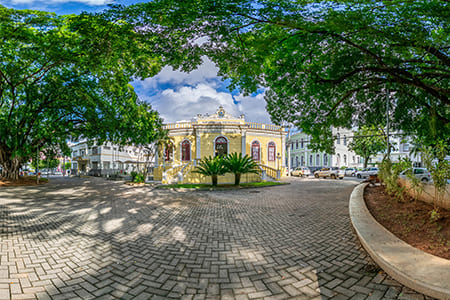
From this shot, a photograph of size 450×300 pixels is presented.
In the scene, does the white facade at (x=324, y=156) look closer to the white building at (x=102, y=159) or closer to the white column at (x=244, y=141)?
the white column at (x=244, y=141)

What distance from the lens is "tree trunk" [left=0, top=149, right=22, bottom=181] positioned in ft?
59.1

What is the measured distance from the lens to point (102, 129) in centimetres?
1644

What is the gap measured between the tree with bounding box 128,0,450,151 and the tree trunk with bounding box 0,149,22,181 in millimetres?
21536

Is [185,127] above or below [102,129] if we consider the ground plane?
above

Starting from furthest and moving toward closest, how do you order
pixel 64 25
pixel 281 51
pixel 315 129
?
pixel 315 129
pixel 64 25
pixel 281 51

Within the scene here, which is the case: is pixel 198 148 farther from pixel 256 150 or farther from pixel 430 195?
pixel 430 195

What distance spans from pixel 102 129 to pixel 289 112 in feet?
47.5

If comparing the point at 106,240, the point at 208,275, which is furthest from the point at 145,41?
the point at 208,275

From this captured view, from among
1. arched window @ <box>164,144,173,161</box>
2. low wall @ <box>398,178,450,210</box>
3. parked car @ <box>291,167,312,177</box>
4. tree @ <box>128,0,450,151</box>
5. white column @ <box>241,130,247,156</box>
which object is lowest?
parked car @ <box>291,167,312,177</box>

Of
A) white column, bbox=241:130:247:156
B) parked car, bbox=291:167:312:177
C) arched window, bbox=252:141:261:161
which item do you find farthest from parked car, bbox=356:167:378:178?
white column, bbox=241:130:247:156

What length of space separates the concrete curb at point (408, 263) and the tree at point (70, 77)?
25.2ft

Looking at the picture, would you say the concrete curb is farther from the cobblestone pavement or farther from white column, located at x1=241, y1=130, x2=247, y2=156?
white column, located at x1=241, y1=130, x2=247, y2=156

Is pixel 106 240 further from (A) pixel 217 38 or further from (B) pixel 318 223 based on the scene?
(A) pixel 217 38

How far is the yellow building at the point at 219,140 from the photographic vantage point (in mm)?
25828
